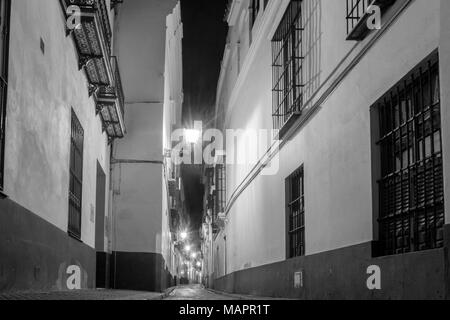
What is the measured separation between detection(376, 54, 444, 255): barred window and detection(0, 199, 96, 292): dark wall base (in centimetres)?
345

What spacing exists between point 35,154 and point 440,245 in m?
4.02

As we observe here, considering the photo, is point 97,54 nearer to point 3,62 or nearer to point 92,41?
point 92,41

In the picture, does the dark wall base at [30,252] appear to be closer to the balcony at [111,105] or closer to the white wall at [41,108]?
the white wall at [41,108]

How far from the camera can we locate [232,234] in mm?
19016

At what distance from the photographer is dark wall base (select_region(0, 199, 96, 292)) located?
562cm

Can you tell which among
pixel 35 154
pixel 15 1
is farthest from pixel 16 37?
pixel 35 154

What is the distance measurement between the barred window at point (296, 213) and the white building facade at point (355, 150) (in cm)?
2

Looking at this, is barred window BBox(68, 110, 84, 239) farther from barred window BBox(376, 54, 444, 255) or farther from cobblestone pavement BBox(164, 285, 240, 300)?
barred window BBox(376, 54, 444, 255)

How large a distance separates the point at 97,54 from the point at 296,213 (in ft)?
13.0

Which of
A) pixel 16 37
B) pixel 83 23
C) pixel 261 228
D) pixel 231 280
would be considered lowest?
pixel 231 280

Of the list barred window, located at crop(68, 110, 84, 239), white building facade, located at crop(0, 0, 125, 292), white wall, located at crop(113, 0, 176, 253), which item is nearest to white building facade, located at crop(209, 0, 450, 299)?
white building facade, located at crop(0, 0, 125, 292)

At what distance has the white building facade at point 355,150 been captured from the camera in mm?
5348

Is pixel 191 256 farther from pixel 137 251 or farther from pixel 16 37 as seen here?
pixel 16 37

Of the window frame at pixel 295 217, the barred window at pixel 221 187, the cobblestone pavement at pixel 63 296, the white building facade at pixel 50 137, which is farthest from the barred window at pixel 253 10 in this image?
the cobblestone pavement at pixel 63 296
